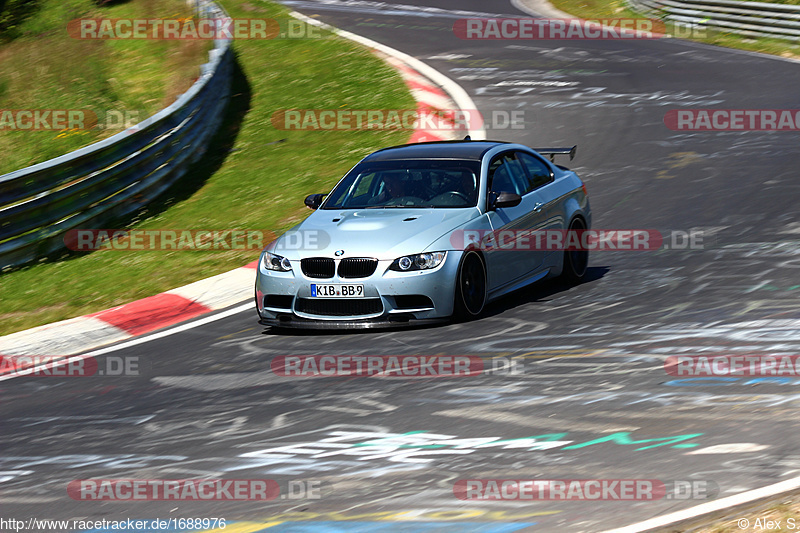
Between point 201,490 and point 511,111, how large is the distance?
12.7 metres

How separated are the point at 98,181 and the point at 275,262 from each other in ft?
16.3

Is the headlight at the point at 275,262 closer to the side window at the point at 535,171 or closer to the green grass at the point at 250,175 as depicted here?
the green grass at the point at 250,175

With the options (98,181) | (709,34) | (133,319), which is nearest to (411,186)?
(133,319)

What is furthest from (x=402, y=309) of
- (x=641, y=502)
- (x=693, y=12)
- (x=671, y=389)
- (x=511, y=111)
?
(x=693, y=12)

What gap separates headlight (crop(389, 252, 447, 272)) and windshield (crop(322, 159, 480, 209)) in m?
0.91

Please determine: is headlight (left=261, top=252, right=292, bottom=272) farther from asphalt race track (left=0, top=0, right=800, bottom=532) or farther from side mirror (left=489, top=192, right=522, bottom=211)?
side mirror (left=489, top=192, right=522, bottom=211)

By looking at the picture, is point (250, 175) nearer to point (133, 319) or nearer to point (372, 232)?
point (133, 319)

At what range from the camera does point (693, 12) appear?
26625mm

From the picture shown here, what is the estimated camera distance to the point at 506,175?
9961 mm

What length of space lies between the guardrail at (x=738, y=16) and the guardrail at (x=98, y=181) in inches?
536

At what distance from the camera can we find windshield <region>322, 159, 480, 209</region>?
9523mm

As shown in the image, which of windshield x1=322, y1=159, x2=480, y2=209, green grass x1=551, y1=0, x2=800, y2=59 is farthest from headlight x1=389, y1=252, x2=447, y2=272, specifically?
green grass x1=551, y1=0, x2=800, y2=59

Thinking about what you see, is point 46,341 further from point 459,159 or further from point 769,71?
point 769,71

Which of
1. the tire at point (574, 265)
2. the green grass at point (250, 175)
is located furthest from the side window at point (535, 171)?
the green grass at point (250, 175)
